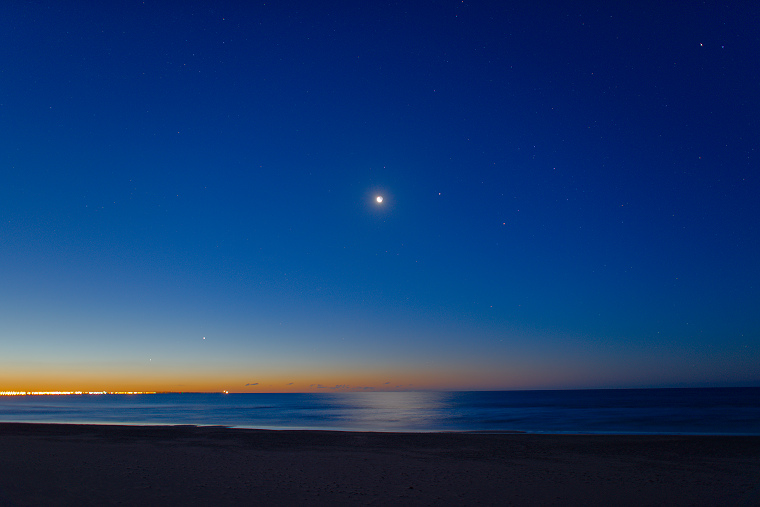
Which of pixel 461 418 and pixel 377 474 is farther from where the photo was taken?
pixel 461 418

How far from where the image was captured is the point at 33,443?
66.0 ft

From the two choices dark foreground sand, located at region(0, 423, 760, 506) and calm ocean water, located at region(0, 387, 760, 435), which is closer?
dark foreground sand, located at region(0, 423, 760, 506)

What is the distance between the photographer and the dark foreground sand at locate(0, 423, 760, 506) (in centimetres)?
1032

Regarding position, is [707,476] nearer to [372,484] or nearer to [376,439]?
[372,484]

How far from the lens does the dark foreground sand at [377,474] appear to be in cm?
1032

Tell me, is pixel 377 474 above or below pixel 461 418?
above

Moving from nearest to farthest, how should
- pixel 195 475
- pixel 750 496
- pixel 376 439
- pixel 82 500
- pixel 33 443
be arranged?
1. pixel 82 500
2. pixel 750 496
3. pixel 195 475
4. pixel 33 443
5. pixel 376 439

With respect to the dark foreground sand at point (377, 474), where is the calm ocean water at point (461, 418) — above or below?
below

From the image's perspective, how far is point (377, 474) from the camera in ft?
42.7

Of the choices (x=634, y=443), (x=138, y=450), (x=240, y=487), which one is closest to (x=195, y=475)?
(x=240, y=487)

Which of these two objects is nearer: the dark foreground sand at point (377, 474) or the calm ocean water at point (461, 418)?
the dark foreground sand at point (377, 474)

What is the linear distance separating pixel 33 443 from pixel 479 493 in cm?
1932

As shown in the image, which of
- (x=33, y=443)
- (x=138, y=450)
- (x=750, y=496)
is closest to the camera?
(x=750, y=496)

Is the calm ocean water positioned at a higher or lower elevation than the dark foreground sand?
lower
